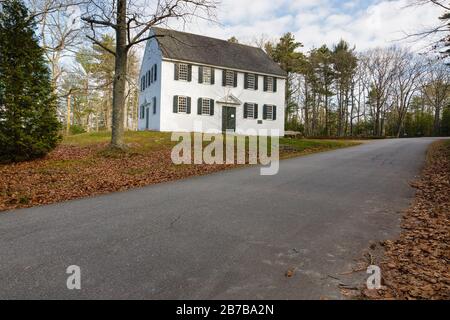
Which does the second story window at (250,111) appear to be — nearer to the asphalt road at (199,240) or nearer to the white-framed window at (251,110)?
the white-framed window at (251,110)

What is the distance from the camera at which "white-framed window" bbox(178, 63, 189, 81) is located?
25.3 meters

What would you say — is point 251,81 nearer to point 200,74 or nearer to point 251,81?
point 251,81

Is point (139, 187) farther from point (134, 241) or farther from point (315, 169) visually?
point (315, 169)

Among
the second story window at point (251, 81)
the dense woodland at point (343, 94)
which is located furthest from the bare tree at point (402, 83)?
the second story window at point (251, 81)

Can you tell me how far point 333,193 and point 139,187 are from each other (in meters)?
5.38

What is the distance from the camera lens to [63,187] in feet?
28.9

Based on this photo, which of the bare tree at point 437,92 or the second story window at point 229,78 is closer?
the second story window at point 229,78

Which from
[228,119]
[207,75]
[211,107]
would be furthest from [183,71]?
[228,119]

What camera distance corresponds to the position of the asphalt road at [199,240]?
128 inches

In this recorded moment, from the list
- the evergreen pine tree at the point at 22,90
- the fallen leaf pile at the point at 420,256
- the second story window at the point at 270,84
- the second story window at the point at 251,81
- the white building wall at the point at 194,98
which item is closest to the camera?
the fallen leaf pile at the point at 420,256

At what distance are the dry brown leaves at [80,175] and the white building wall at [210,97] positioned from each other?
33.4 feet

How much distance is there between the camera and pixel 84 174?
10.6 meters

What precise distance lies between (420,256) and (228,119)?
23.9 metres

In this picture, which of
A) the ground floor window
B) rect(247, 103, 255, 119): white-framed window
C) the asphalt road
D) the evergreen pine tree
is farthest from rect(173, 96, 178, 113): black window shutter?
the asphalt road
